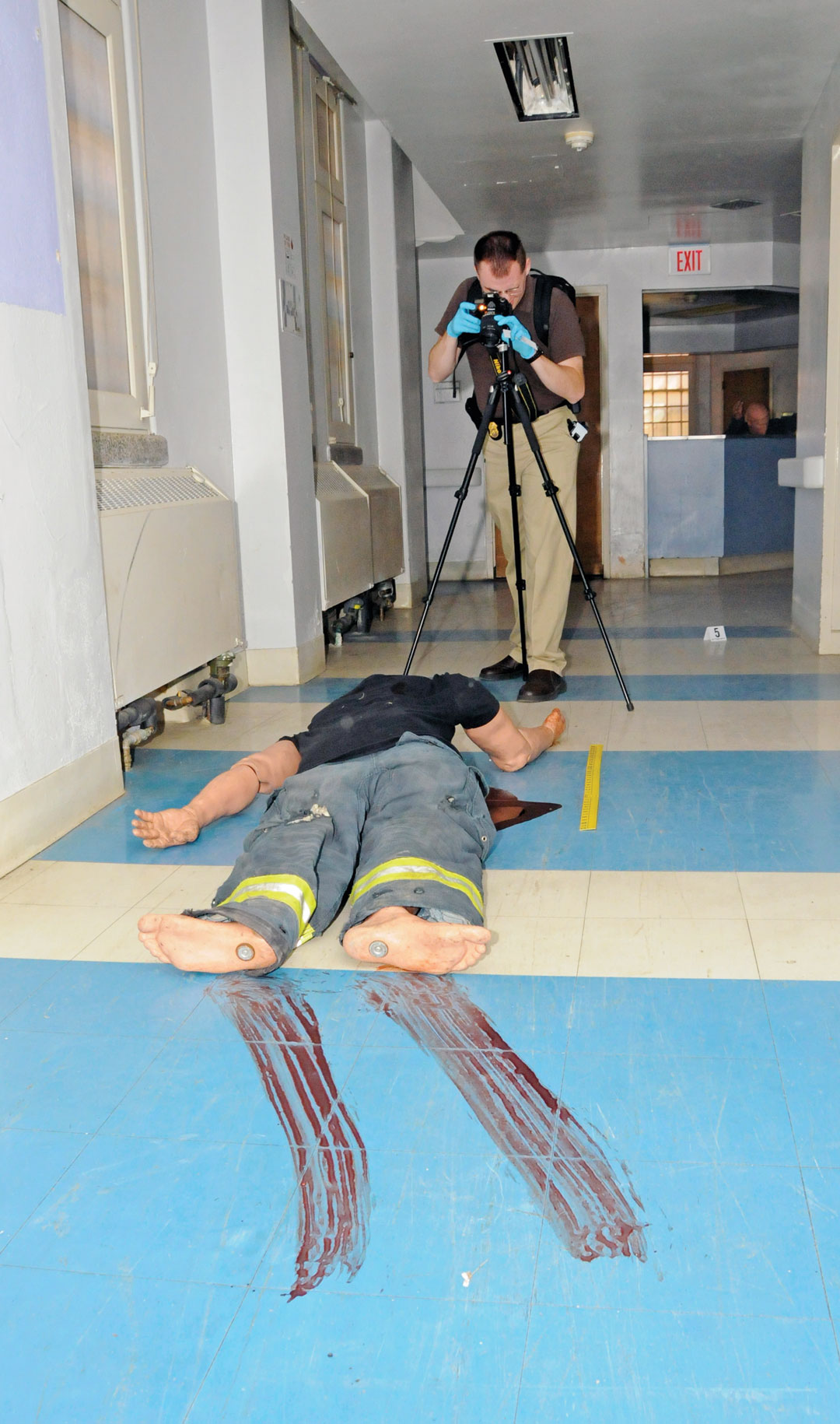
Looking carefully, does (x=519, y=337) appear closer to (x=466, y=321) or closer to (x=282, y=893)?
(x=466, y=321)

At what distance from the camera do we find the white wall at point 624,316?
26.4 feet

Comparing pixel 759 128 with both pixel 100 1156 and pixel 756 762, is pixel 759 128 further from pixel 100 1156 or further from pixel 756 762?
pixel 100 1156

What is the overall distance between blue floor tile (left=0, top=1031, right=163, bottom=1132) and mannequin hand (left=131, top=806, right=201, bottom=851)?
26.7 inches

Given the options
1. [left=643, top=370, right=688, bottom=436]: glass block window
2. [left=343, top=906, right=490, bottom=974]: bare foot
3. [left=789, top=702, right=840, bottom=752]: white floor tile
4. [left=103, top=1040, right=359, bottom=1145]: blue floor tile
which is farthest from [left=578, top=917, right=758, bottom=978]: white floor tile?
[left=643, top=370, right=688, bottom=436]: glass block window

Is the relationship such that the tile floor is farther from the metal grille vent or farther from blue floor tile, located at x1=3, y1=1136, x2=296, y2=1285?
the metal grille vent

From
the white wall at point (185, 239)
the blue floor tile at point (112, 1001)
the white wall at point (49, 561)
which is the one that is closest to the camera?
the blue floor tile at point (112, 1001)

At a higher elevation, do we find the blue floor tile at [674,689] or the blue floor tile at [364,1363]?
the blue floor tile at [674,689]

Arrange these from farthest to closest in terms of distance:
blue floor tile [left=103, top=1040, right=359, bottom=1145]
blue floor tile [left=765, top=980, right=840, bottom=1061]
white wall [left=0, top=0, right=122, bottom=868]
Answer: white wall [left=0, top=0, right=122, bottom=868]
blue floor tile [left=765, top=980, right=840, bottom=1061]
blue floor tile [left=103, top=1040, right=359, bottom=1145]

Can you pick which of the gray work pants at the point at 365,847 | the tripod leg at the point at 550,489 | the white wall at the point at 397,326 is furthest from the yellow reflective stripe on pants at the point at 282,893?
the white wall at the point at 397,326

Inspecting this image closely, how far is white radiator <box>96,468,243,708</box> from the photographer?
3057 mm

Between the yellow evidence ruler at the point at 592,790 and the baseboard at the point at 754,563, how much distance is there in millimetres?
5655

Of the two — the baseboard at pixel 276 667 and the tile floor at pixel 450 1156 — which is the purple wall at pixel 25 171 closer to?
the tile floor at pixel 450 1156

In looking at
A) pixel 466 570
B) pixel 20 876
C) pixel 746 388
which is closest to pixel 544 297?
pixel 20 876

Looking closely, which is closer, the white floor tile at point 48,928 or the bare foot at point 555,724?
the white floor tile at point 48,928
